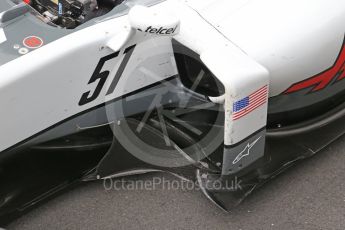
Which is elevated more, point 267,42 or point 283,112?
point 267,42

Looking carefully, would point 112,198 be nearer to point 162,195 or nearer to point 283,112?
point 162,195

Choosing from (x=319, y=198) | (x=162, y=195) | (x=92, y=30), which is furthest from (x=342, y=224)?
(x=92, y=30)

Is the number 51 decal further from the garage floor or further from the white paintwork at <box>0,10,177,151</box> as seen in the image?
the garage floor

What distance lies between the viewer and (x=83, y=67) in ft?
7.13

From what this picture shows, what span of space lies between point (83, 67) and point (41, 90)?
0.66 feet

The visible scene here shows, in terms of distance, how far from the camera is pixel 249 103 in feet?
6.95

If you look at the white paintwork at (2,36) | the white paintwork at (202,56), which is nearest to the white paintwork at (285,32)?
the white paintwork at (202,56)

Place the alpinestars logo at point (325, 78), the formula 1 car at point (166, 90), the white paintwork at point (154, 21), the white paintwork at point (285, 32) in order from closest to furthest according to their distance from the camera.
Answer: the white paintwork at point (154, 21) → the formula 1 car at point (166, 90) → the white paintwork at point (285, 32) → the alpinestars logo at point (325, 78)

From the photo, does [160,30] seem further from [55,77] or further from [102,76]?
[55,77]

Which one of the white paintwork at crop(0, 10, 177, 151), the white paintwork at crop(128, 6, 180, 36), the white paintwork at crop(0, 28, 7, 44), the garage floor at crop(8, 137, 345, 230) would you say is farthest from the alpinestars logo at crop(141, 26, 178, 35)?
the garage floor at crop(8, 137, 345, 230)

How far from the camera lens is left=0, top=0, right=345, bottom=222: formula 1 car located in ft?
6.95

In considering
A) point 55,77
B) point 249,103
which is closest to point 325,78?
point 249,103

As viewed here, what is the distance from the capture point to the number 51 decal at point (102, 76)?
7.27ft

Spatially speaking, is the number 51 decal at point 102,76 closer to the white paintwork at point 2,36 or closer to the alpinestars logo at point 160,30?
the alpinestars logo at point 160,30
